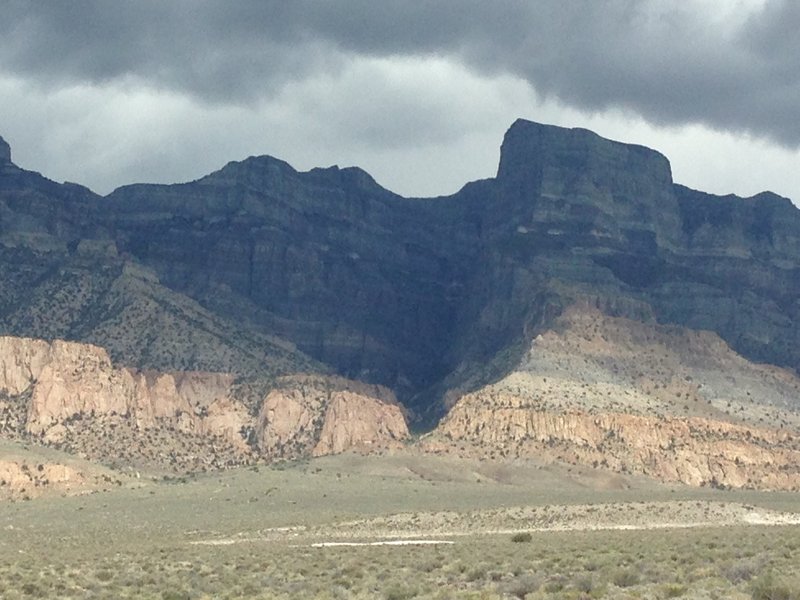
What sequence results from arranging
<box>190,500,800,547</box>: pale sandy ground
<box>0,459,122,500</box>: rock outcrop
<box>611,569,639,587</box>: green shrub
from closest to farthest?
<box>611,569,639,587</box>: green shrub
<box>190,500,800,547</box>: pale sandy ground
<box>0,459,122,500</box>: rock outcrop

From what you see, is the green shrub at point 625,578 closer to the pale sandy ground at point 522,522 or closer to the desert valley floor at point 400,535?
the desert valley floor at point 400,535

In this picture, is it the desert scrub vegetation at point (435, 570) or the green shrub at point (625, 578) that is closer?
the desert scrub vegetation at point (435, 570)

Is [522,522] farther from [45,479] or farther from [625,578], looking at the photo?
[45,479]

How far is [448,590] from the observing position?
61.0 meters

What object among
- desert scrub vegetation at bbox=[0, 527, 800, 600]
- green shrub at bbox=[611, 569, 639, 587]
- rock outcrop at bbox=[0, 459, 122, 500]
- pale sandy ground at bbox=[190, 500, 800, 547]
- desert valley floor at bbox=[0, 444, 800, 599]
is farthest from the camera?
rock outcrop at bbox=[0, 459, 122, 500]

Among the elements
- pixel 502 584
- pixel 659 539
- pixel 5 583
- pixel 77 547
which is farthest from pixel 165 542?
pixel 502 584

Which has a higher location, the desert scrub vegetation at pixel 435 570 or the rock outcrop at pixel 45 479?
the rock outcrop at pixel 45 479

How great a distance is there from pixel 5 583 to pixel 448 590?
17642mm

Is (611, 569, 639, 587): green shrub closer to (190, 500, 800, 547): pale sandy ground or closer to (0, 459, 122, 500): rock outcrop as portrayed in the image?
(190, 500, 800, 547): pale sandy ground

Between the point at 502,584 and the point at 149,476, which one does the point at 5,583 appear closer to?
the point at 502,584

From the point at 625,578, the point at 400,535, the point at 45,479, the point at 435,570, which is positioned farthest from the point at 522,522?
the point at 45,479

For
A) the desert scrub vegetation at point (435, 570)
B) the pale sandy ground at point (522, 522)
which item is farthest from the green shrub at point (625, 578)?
the pale sandy ground at point (522, 522)

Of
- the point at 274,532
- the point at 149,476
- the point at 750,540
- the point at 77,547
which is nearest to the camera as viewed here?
the point at 750,540

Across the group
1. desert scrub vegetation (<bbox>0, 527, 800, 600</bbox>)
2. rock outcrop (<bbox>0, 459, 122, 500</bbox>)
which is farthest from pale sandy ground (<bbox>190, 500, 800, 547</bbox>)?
rock outcrop (<bbox>0, 459, 122, 500</bbox>)
